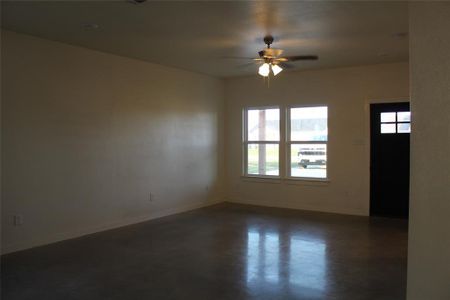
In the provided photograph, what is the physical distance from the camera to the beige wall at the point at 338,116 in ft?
22.2

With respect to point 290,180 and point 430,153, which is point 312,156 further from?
point 430,153

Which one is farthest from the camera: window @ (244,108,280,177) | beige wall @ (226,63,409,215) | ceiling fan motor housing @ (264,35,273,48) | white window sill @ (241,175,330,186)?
window @ (244,108,280,177)

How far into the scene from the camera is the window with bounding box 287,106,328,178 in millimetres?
7363

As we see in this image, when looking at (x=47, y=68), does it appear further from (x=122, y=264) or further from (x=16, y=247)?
(x=122, y=264)

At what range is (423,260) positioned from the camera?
6.76 ft

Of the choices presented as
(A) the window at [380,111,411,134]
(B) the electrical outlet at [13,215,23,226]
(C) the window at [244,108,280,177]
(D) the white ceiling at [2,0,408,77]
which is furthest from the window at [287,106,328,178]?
(B) the electrical outlet at [13,215,23,226]

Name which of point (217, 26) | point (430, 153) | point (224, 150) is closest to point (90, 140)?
point (217, 26)

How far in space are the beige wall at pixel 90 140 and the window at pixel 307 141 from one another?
186 centimetres

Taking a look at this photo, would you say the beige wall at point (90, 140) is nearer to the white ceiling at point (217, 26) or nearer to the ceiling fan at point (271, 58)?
the white ceiling at point (217, 26)

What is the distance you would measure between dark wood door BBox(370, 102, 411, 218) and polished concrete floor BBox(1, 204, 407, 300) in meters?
0.59

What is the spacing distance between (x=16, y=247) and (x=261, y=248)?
304 centimetres

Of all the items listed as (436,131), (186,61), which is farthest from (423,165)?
(186,61)

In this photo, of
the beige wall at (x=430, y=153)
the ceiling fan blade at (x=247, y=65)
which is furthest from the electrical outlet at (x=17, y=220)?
the beige wall at (x=430, y=153)

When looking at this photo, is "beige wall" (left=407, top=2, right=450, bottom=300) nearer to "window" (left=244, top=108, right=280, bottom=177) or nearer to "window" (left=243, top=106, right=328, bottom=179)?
"window" (left=243, top=106, right=328, bottom=179)
